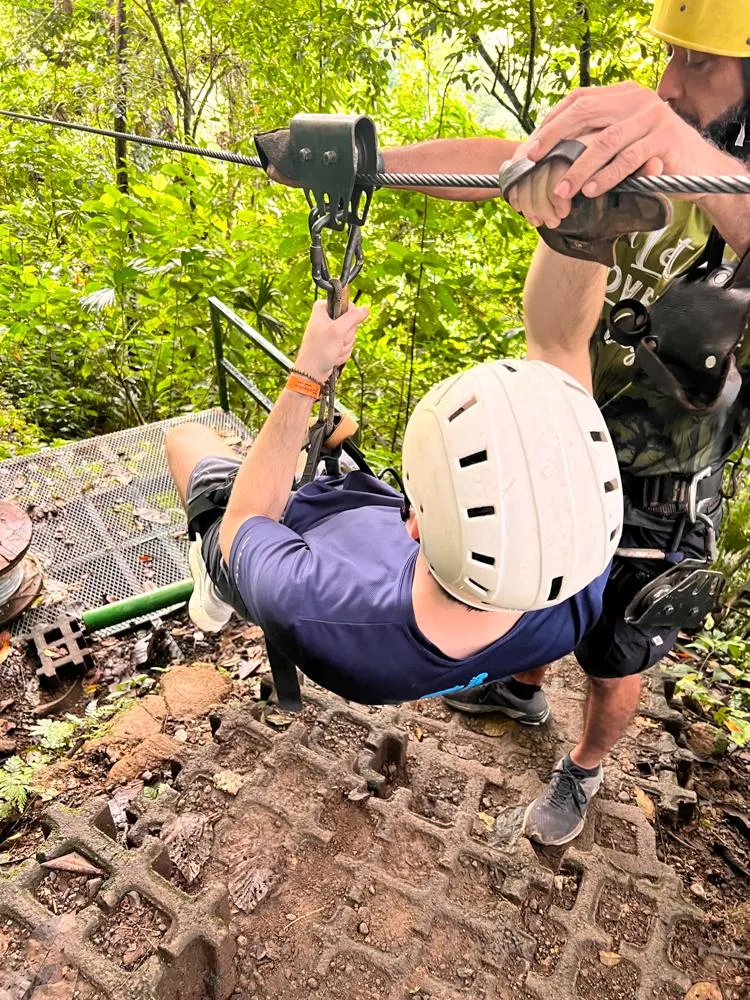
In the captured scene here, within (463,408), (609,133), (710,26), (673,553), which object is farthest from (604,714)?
(710,26)

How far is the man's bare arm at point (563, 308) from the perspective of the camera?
74.0 inches

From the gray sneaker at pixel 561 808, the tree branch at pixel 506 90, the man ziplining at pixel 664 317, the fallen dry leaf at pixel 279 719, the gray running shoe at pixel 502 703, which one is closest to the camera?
the man ziplining at pixel 664 317

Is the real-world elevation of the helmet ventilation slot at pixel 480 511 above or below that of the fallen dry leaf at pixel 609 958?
above

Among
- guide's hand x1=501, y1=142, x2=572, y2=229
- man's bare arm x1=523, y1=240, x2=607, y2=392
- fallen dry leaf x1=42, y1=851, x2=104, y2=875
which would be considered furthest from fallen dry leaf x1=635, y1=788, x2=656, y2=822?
guide's hand x1=501, y1=142, x2=572, y2=229

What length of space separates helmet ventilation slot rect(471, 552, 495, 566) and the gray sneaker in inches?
66.2

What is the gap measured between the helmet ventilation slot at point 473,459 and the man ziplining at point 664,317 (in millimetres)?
445

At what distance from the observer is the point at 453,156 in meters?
1.90

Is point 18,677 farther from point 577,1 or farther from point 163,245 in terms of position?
point 577,1

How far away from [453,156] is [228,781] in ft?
8.10

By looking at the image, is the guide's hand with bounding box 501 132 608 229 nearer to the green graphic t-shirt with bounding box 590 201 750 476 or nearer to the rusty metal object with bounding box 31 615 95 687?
the green graphic t-shirt with bounding box 590 201 750 476

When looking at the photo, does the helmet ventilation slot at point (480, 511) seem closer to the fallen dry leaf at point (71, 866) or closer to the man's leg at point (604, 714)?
the man's leg at point (604, 714)

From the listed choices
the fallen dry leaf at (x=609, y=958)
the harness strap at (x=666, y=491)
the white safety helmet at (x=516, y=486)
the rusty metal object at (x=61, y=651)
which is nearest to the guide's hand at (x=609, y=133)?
the white safety helmet at (x=516, y=486)

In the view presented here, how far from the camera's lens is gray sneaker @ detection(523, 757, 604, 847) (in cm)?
258

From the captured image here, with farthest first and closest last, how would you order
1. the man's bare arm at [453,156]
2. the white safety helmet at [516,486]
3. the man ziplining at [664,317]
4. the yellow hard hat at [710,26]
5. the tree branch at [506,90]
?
the tree branch at [506,90] < the man's bare arm at [453,156] < the yellow hard hat at [710,26] < the man ziplining at [664,317] < the white safety helmet at [516,486]
